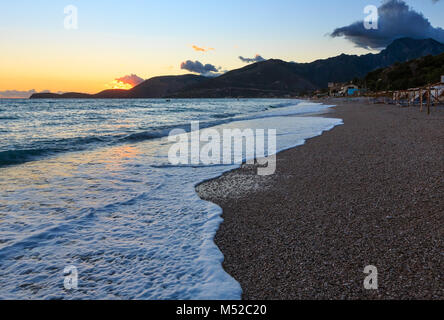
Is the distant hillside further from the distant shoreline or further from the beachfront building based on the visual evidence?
the distant shoreline

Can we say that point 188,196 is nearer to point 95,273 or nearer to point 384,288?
point 95,273

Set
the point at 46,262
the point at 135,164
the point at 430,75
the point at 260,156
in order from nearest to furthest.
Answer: the point at 46,262 < the point at 135,164 < the point at 260,156 < the point at 430,75

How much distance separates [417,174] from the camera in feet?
20.9

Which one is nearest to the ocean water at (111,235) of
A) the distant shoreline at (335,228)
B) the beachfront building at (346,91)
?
the distant shoreline at (335,228)

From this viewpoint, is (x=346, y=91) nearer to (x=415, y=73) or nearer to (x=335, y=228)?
(x=415, y=73)

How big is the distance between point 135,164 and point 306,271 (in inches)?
287

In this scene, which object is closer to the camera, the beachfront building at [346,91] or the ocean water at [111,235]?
the ocean water at [111,235]

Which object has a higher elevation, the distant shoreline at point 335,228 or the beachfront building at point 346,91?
the beachfront building at point 346,91

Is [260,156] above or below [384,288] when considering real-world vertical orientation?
above

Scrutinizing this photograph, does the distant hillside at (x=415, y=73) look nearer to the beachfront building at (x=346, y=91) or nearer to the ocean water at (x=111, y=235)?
the beachfront building at (x=346, y=91)

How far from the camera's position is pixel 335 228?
13.6 ft

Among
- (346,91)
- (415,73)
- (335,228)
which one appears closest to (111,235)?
(335,228)

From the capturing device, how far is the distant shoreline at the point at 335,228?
294 centimetres

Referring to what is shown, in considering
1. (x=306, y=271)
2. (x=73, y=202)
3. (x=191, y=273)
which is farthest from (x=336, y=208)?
(x=73, y=202)
